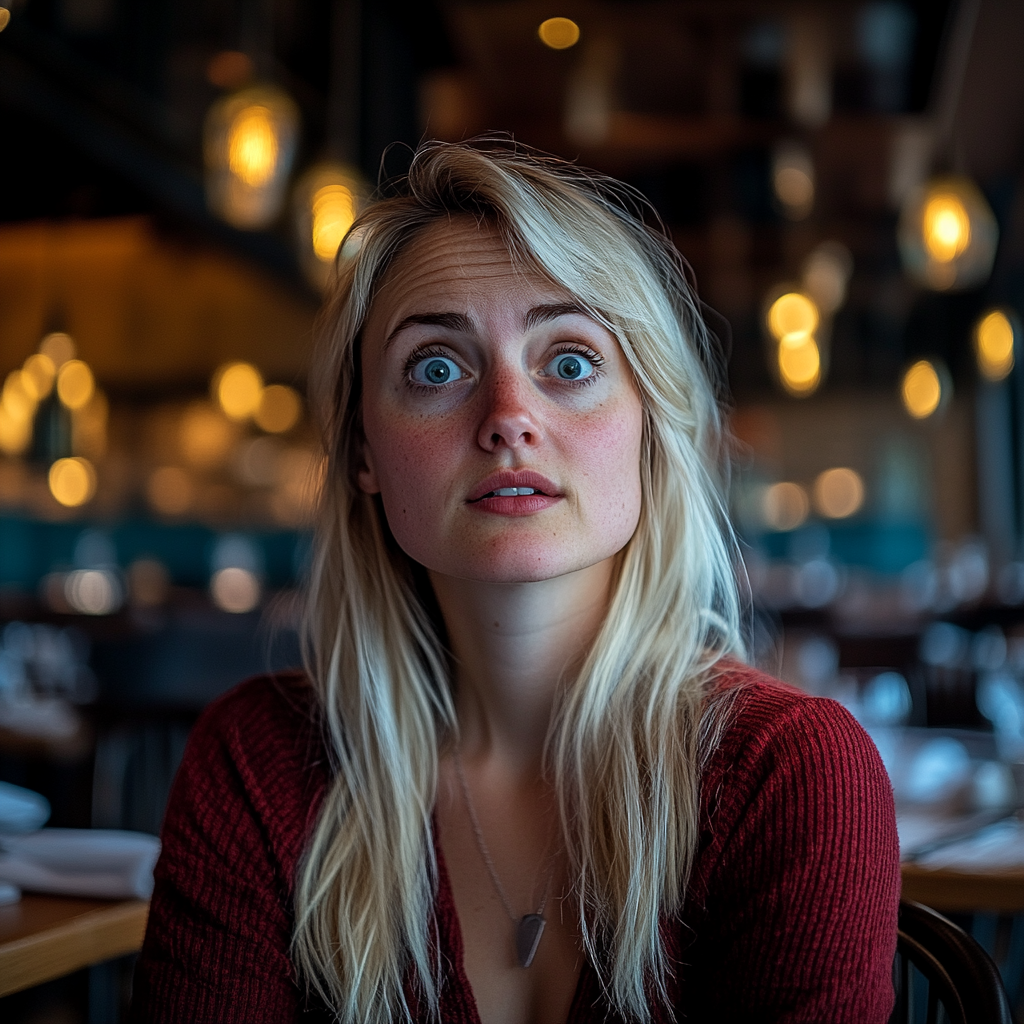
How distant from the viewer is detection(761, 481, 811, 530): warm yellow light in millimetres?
13477

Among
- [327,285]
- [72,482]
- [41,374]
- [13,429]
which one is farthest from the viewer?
[72,482]

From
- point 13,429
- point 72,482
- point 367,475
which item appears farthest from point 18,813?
point 72,482

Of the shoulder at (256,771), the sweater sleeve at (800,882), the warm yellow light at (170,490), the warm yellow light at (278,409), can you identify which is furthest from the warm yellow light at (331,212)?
the warm yellow light at (170,490)

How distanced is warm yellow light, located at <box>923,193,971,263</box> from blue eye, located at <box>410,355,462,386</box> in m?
3.31

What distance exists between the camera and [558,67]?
566 centimetres

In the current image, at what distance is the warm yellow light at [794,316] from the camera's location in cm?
553

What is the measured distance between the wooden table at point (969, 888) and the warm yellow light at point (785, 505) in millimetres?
12300

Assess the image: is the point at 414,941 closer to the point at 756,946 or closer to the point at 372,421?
the point at 756,946

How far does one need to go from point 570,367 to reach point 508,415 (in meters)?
0.11

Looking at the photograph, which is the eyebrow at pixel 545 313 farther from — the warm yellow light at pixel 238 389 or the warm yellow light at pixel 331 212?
the warm yellow light at pixel 238 389

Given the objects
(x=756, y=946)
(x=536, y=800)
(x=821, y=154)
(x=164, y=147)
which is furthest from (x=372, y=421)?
(x=821, y=154)

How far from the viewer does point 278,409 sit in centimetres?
1109

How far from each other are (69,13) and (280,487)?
7194mm

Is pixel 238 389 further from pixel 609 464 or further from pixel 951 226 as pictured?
pixel 609 464
